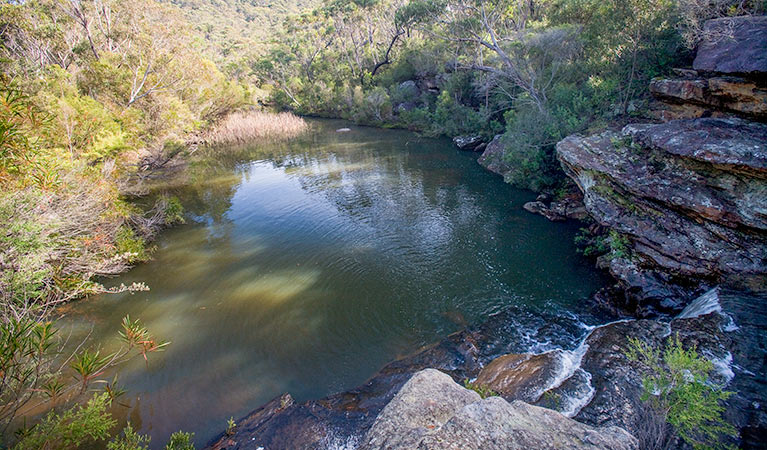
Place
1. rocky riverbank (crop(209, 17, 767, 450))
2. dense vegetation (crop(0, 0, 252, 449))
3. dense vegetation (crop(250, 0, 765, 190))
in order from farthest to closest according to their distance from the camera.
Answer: dense vegetation (crop(250, 0, 765, 190))
dense vegetation (crop(0, 0, 252, 449))
rocky riverbank (crop(209, 17, 767, 450))

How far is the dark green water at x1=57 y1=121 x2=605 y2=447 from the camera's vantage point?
8.16 metres

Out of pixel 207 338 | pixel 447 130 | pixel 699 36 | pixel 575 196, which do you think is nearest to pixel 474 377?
pixel 207 338

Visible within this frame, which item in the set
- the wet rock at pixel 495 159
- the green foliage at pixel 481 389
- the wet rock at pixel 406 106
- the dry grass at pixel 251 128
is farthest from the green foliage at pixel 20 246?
the wet rock at pixel 406 106

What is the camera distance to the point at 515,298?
10.4 m

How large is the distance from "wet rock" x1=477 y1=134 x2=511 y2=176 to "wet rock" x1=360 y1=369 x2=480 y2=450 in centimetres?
1883

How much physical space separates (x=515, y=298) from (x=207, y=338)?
9160 millimetres

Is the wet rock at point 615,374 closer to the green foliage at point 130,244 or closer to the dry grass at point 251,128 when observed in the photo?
the green foliage at point 130,244

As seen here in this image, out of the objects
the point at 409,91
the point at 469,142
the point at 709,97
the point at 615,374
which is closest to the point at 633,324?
the point at 615,374

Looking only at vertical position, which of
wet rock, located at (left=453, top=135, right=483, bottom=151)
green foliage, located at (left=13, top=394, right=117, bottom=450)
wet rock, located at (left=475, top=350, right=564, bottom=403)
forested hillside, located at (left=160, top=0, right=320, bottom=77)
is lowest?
wet rock, located at (left=475, top=350, right=564, bottom=403)

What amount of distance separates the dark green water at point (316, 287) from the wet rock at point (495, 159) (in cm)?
121

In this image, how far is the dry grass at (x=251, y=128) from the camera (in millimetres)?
35094

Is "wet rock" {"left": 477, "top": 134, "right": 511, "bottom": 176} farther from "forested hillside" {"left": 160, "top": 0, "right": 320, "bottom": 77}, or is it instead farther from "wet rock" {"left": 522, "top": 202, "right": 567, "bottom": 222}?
"forested hillside" {"left": 160, "top": 0, "right": 320, "bottom": 77}

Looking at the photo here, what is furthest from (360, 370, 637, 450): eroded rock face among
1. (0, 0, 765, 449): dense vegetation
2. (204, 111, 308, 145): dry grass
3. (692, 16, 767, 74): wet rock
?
(204, 111, 308, 145): dry grass

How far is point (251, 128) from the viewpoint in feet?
121
